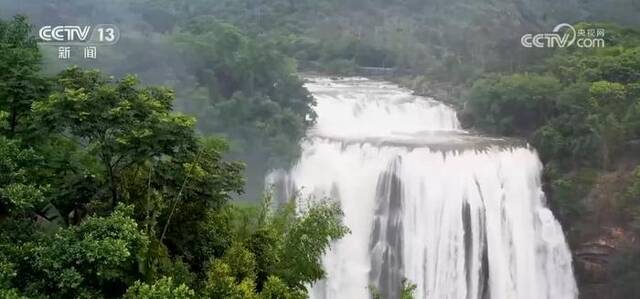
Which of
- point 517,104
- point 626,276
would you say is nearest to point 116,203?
point 517,104

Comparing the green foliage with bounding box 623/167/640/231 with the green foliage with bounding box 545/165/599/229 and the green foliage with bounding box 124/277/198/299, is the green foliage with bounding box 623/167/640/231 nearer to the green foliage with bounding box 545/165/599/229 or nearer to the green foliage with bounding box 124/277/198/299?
the green foliage with bounding box 545/165/599/229

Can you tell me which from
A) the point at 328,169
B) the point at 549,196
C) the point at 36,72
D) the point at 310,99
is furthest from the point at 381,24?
the point at 36,72

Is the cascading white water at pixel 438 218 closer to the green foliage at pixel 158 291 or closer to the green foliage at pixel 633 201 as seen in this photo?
the green foliage at pixel 633 201

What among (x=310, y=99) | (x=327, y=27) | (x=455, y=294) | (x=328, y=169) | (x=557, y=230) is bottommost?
(x=455, y=294)

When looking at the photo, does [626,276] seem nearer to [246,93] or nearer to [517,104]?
[517,104]

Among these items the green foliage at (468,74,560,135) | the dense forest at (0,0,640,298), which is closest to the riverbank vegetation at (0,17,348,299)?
the dense forest at (0,0,640,298)

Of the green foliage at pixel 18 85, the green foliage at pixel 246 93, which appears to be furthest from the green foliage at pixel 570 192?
the green foliage at pixel 18 85

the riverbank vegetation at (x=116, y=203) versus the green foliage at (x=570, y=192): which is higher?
the riverbank vegetation at (x=116, y=203)

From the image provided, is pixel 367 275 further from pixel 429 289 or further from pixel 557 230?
pixel 557 230
